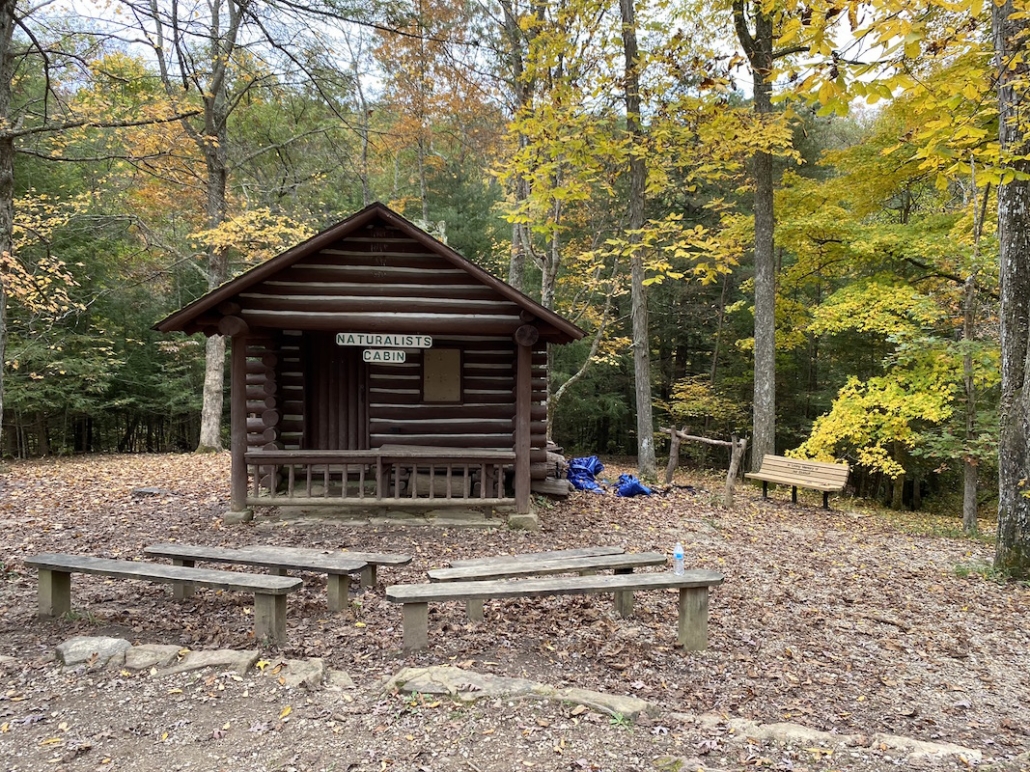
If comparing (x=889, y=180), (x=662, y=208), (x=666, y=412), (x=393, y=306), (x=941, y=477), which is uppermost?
(x=662, y=208)

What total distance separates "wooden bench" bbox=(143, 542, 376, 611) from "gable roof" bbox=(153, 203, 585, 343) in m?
3.66

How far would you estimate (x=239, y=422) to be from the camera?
859 cm

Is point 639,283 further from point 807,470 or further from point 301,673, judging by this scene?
point 301,673

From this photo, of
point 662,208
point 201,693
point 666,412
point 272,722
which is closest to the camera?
point 272,722

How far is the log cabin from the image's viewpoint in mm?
8492

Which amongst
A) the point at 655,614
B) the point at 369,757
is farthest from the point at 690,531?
the point at 369,757

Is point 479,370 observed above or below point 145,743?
above

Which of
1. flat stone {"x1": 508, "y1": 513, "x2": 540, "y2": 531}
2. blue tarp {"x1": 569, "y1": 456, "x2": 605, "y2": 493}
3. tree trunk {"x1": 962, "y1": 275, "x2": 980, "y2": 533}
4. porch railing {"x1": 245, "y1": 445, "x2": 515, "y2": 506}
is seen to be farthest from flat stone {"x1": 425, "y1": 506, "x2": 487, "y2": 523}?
tree trunk {"x1": 962, "y1": 275, "x2": 980, "y2": 533}

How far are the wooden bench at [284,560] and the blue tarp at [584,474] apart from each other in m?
7.41

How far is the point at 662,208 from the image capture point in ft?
66.7

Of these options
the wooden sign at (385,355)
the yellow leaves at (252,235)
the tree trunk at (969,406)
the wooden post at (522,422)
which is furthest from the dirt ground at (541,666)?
the yellow leaves at (252,235)

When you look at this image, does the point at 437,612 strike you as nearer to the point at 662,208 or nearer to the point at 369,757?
the point at 369,757

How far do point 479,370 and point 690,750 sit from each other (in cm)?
735

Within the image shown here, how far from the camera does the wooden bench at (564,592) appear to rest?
4.54m
